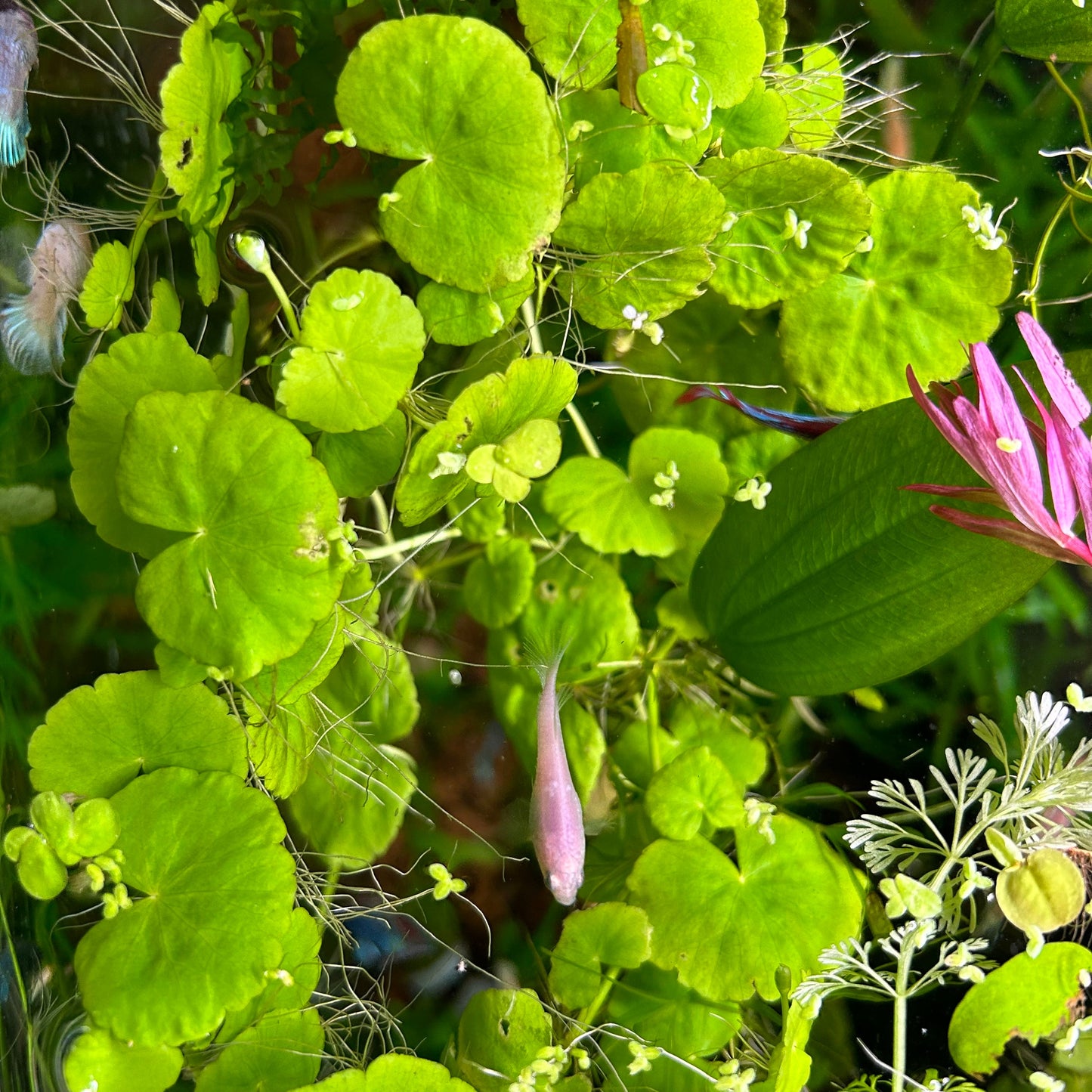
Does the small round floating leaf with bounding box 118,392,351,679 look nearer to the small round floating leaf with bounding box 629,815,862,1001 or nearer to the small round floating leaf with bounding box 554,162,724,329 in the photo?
the small round floating leaf with bounding box 554,162,724,329

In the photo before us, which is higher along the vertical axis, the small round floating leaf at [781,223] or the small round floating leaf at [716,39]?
the small round floating leaf at [716,39]

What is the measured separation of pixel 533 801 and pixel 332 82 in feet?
1.71

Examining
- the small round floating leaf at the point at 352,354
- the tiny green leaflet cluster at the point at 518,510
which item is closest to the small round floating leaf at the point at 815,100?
the tiny green leaflet cluster at the point at 518,510

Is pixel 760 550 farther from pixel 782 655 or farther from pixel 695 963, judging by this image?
pixel 695 963

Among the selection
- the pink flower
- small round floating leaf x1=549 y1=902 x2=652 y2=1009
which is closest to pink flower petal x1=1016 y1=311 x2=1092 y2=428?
the pink flower

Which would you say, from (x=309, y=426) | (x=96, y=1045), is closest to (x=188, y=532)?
(x=309, y=426)

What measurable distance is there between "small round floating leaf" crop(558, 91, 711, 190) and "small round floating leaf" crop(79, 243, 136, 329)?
31 cm

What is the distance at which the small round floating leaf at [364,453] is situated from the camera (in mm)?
573

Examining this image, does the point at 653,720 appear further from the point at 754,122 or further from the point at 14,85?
the point at 14,85

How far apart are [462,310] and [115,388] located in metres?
0.22

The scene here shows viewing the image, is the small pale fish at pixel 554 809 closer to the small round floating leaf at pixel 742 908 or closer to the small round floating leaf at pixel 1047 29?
the small round floating leaf at pixel 742 908

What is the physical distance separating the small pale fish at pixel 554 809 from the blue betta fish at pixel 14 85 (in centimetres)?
55

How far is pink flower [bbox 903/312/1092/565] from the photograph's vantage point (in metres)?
0.52

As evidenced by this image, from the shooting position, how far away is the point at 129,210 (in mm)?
639
